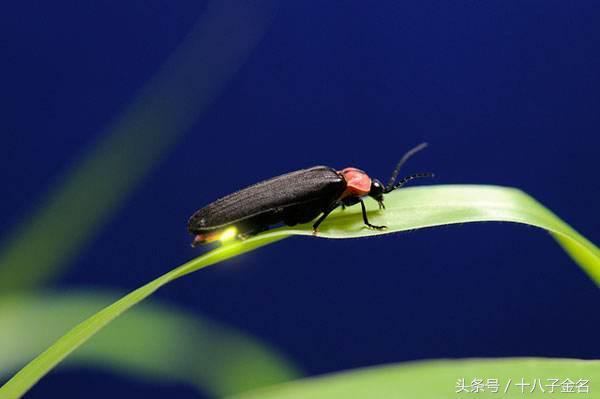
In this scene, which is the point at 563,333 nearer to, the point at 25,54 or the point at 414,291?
the point at 414,291

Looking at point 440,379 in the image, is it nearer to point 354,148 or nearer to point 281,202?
point 281,202

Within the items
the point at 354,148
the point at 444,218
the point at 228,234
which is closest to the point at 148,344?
the point at 228,234

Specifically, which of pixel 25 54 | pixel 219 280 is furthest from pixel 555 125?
pixel 25 54

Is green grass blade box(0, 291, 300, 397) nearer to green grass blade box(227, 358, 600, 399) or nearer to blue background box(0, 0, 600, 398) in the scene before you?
green grass blade box(227, 358, 600, 399)

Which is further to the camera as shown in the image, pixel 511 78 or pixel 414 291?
pixel 414 291

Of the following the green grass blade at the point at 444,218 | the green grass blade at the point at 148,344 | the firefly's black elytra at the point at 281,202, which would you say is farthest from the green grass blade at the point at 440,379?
the green grass blade at the point at 148,344

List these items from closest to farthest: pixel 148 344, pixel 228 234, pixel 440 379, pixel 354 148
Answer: pixel 440 379
pixel 228 234
pixel 148 344
pixel 354 148

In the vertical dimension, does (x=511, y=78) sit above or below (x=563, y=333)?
above
